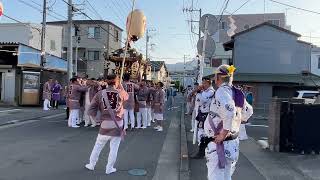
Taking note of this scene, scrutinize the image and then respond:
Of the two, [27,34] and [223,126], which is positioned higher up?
[27,34]

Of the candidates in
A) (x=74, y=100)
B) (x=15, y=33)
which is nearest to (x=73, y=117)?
(x=74, y=100)

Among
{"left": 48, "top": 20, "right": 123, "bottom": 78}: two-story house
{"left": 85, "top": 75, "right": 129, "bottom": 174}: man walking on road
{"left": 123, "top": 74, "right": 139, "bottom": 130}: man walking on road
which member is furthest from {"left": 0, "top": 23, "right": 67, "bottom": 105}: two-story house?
{"left": 48, "top": 20, "right": 123, "bottom": 78}: two-story house

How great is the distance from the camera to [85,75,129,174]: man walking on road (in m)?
8.40

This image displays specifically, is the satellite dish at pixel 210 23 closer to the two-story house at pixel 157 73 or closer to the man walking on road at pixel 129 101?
the man walking on road at pixel 129 101

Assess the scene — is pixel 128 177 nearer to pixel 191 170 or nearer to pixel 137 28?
pixel 191 170

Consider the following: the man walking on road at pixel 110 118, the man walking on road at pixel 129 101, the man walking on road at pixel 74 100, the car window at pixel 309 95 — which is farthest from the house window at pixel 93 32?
the man walking on road at pixel 110 118

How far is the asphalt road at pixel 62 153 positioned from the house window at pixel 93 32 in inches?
1834

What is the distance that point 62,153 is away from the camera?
10664 mm

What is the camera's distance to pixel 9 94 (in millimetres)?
28625

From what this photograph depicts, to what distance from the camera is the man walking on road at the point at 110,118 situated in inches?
331

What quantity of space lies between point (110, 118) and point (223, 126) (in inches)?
138

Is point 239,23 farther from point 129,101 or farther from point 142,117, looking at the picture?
point 129,101

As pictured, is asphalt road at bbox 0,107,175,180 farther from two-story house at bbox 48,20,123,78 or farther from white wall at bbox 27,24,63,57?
two-story house at bbox 48,20,123,78

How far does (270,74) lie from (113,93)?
31.8m
